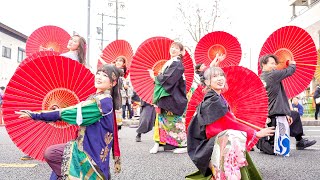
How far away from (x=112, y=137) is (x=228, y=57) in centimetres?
452

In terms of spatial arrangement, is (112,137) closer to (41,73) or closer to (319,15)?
(41,73)

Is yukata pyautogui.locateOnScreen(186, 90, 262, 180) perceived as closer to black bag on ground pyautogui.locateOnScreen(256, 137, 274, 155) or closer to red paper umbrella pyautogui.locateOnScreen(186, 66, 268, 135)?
red paper umbrella pyautogui.locateOnScreen(186, 66, 268, 135)

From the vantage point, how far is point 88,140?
307 cm

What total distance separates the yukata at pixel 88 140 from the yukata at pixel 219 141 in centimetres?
82

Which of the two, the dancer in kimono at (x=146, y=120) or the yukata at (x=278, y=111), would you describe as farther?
the dancer in kimono at (x=146, y=120)

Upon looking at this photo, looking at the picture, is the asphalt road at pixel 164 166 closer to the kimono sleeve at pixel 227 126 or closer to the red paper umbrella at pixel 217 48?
the kimono sleeve at pixel 227 126

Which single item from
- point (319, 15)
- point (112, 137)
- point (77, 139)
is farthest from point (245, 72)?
point (319, 15)

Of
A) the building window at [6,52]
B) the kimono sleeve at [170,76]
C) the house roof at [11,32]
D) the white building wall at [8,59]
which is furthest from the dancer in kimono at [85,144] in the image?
the building window at [6,52]

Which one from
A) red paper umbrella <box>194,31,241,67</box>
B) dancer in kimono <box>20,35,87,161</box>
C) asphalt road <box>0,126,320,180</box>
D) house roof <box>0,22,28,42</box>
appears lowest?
asphalt road <box>0,126,320,180</box>

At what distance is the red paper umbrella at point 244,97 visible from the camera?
12.1 ft

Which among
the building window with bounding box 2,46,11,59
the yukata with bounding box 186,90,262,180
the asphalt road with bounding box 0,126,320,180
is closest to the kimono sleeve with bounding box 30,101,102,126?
the yukata with bounding box 186,90,262,180

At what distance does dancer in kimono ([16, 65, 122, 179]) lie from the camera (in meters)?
2.95

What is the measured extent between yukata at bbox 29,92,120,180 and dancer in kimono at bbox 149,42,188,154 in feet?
8.33

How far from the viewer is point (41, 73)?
3086 mm
